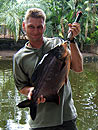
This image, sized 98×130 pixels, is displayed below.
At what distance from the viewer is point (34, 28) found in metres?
2.20

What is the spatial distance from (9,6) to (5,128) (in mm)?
15828

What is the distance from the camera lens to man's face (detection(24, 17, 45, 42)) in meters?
2.19

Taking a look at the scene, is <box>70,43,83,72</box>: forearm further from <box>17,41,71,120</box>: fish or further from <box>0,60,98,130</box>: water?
<box>0,60,98,130</box>: water

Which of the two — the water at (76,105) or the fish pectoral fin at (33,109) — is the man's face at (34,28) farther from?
the water at (76,105)

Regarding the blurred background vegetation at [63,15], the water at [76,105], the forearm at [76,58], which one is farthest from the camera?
the blurred background vegetation at [63,15]

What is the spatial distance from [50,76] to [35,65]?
0.75 ft

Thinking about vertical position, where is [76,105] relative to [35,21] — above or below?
below

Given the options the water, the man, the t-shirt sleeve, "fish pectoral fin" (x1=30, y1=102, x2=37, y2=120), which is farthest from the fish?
the water

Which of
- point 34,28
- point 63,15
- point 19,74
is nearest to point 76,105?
point 19,74

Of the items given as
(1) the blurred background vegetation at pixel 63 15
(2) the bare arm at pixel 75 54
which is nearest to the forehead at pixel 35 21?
(2) the bare arm at pixel 75 54

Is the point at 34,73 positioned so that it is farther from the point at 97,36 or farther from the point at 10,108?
the point at 97,36

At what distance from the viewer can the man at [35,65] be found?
2143 millimetres

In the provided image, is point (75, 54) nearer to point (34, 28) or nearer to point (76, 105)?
point (34, 28)

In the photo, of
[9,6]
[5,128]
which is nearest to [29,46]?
[5,128]
